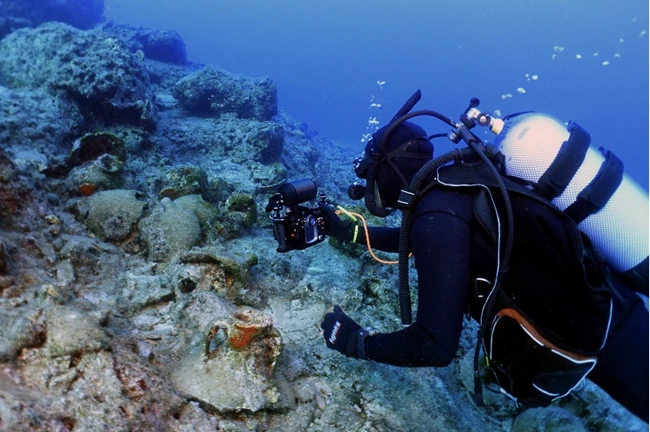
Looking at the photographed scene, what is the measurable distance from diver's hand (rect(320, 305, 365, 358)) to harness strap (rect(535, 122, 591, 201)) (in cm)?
155

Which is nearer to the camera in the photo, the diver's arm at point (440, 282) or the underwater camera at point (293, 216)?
the diver's arm at point (440, 282)

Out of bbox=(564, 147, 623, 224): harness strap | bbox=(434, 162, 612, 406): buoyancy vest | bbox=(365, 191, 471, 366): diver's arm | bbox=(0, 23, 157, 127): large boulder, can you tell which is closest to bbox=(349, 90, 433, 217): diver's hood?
bbox=(434, 162, 612, 406): buoyancy vest

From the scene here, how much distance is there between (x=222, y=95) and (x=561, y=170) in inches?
460

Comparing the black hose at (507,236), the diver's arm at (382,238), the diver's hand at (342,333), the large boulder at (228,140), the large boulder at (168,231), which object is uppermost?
the black hose at (507,236)

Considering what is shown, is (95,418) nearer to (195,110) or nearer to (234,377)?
(234,377)

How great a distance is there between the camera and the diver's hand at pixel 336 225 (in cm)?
397

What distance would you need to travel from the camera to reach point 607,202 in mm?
2348

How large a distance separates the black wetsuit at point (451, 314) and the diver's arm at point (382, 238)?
1.45m

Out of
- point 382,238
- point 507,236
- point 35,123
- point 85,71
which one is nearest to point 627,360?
point 507,236

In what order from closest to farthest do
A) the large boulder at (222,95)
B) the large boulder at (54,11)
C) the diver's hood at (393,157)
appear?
the diver's hood at (393,157), the large boulder at (222,95), the large boulder at (54,11)

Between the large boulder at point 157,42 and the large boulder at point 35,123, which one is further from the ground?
the large boulder at point 157,42

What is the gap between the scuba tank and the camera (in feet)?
7.63

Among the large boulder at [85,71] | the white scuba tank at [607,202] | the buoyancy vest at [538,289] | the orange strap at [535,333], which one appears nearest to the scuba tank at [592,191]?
the white scuba tank at [607,202]

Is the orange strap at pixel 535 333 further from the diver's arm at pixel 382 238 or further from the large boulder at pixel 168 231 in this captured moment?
the large boulder at pixel 168 231
